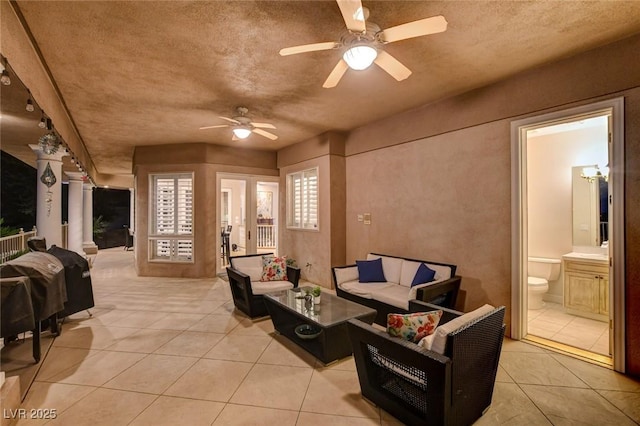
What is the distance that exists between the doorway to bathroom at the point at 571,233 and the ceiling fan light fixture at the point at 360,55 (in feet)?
6.91

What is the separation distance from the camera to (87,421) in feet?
6.70

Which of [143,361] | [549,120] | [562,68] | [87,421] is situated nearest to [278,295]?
[143,361]

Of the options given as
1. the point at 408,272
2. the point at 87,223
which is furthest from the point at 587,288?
the point at 87,223

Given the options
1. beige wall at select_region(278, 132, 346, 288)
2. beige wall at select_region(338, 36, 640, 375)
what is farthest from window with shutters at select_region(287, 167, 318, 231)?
beige wall at select_region(338, 36, 640, 375)

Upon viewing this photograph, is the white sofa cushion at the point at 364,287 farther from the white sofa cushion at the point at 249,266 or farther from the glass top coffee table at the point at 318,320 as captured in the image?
the white sofa cushion at the point at 249,266

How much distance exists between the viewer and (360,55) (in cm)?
228

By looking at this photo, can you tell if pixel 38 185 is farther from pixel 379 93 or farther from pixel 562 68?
pixel 562 68

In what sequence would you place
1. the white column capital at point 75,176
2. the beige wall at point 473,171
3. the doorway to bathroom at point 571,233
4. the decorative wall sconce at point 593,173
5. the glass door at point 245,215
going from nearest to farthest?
the beige wall at point 473,171
the doorway to bathroom at point 571,233
the decorative wall sconce at point 593,173
the glass door at point 245,215
the white column capital at point 75,176

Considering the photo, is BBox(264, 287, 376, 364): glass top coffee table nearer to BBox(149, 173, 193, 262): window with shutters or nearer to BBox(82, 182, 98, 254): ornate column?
BBox(149, 173, 193, 262): window with shutters

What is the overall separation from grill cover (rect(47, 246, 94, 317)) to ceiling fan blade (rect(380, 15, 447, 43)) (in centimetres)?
430

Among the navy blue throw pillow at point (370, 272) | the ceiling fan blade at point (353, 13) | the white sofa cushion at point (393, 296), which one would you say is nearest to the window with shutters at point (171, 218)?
the navy blue throw pillow at point (370, 272)

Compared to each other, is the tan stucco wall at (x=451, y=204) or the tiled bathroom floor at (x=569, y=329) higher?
the tan stucco wall at (x=451, y=204)

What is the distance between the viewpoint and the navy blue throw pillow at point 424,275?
146 inches

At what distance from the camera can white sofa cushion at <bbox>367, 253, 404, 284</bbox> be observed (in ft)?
14.1
